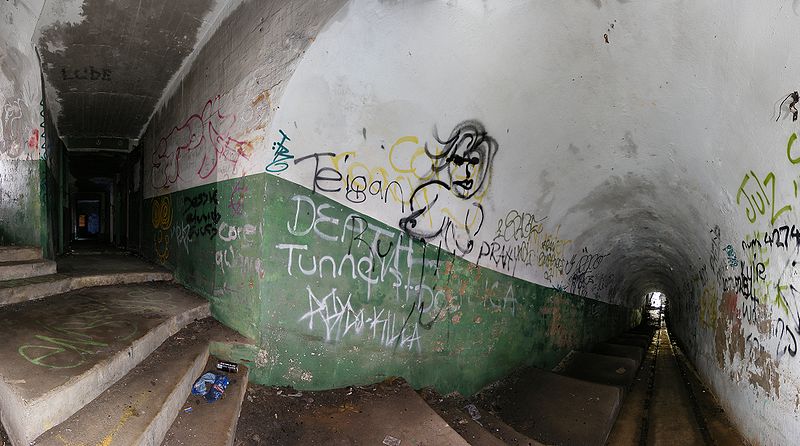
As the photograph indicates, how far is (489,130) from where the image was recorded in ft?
17.2

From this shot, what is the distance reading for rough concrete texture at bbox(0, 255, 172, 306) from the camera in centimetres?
439

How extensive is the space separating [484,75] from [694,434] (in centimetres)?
554

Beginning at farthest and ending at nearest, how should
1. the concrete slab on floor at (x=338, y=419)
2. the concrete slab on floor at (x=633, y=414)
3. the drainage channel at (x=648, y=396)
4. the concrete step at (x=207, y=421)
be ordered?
1. the drainage channel at (x=648, y=396)
2. the concrete slab on floor at (x=633, y=414)
3. the concrete slab on floor at (x=338, y=419)
4. the concrete step at (x=207, y=421)

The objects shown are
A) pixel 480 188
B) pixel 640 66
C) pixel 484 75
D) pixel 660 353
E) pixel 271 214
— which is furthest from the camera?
pixel 660 353

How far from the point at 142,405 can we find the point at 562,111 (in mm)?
Result: 4965

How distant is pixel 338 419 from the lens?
155 inches

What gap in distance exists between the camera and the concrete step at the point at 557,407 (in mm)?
5457

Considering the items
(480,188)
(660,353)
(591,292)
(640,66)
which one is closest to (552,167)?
(480,188)

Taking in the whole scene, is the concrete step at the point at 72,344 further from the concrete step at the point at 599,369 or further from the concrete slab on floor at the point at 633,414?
the concrete step at the point at 599,369

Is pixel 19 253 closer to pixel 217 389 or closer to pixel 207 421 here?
pixel 217 389

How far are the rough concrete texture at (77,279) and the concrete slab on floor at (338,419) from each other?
259cm

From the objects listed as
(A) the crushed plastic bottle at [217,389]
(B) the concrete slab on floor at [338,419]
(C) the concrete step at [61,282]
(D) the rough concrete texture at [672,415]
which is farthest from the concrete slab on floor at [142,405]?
(D) the rough concrete texture at [672,415]

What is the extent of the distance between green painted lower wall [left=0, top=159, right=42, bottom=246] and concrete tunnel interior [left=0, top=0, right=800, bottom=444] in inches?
1.0

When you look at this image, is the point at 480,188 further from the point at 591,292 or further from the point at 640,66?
the point at 591,292
